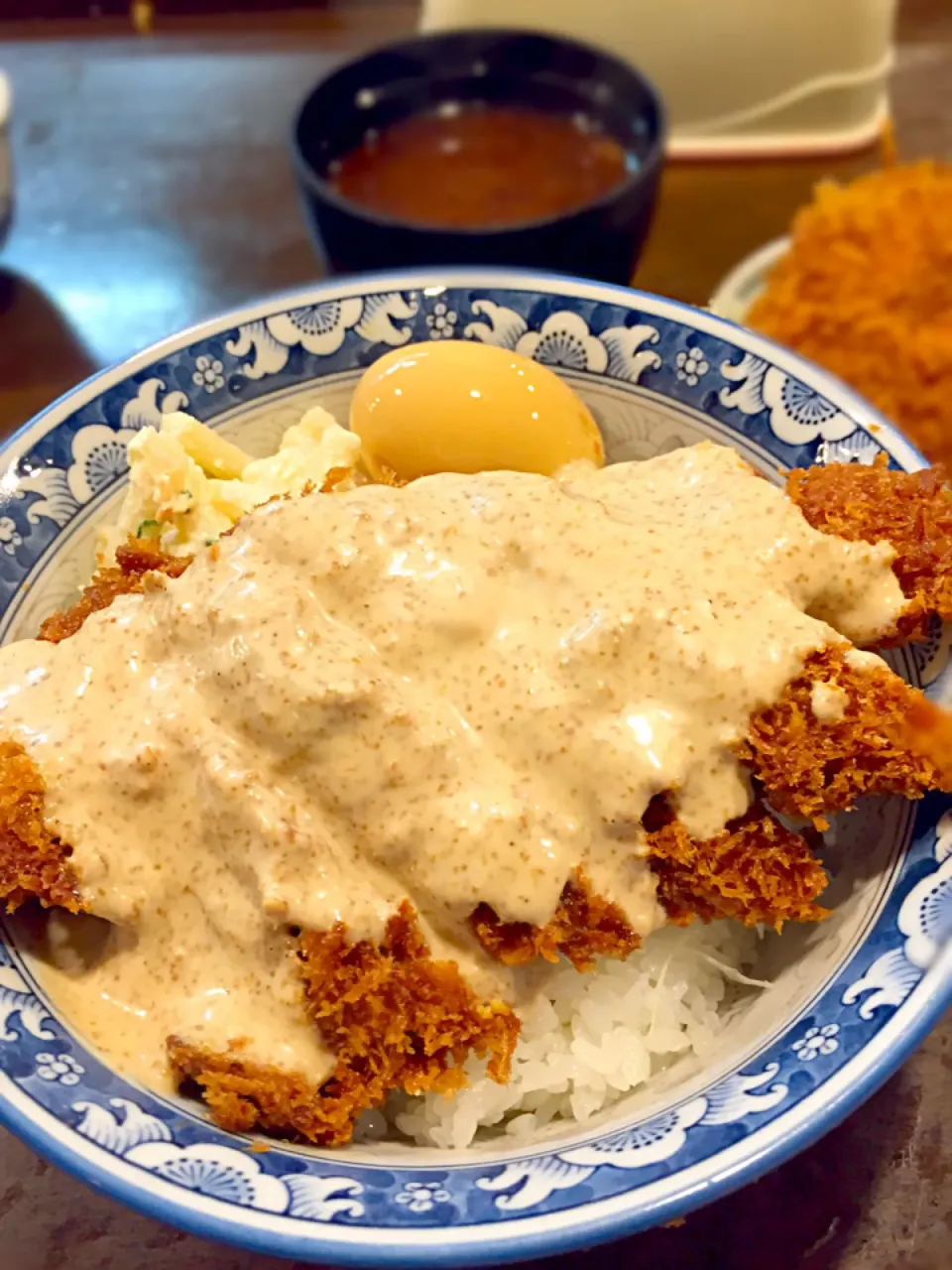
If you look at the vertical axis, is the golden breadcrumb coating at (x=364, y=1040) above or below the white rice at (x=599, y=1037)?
above

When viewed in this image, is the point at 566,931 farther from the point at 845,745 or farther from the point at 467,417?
the point at 467,417

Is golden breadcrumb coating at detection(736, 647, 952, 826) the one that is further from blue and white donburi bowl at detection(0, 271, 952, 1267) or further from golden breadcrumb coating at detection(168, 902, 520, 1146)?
golden breadcrumb coating at detection(168, 902, 520, 1146)

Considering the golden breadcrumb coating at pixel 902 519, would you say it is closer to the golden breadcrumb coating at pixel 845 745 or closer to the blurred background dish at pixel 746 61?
the golden breadcrumb coating at pixel 845 745

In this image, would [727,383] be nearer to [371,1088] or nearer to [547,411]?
[547,411]

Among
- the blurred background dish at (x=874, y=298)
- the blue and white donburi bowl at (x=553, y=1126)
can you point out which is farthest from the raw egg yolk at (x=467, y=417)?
the blurred background dish at (x=874, y=298)

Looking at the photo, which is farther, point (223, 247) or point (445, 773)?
point (223, 247)

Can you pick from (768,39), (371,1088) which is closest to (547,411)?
(371,1088)

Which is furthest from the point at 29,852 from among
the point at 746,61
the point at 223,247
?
the point at 746,61
